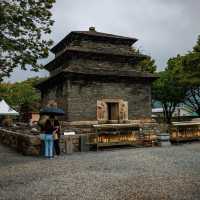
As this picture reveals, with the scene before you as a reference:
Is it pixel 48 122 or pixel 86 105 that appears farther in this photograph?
pixel 86 105

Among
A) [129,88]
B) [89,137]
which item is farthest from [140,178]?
[129,88]

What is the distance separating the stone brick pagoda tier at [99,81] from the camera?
2132 cm

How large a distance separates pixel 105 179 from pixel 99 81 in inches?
591

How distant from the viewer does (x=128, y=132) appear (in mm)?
16156

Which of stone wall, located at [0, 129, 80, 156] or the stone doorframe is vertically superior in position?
the stone doorframe

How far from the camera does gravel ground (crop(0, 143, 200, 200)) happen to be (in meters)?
6.10

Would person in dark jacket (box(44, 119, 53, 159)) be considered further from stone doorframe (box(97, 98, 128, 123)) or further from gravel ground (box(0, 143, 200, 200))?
stone doorframe (box(97, 98, 128, 123))

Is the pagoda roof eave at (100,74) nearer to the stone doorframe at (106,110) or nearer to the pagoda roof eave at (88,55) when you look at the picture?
the pagoda roof eave at (88,55)

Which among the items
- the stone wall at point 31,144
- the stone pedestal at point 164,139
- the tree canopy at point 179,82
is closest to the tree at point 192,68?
the tree canopy at point 179,82

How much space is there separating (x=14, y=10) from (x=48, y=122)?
5041mm

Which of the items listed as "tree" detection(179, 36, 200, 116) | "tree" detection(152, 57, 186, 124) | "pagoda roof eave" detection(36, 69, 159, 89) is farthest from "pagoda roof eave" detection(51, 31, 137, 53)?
"tree" detection(152, 57, 186, 124)

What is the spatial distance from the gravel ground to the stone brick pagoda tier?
10.7 meters

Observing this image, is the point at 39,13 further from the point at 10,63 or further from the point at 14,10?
the point at 10,63

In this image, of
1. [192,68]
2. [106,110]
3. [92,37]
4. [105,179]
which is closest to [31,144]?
[105,179]
